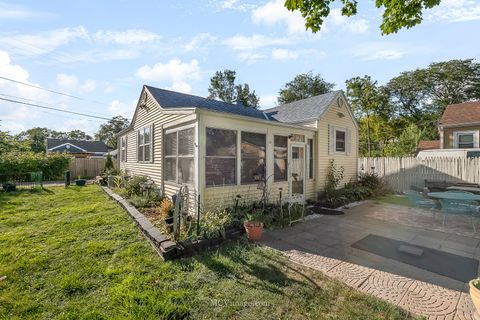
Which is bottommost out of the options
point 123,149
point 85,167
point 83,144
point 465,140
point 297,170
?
point 85,167

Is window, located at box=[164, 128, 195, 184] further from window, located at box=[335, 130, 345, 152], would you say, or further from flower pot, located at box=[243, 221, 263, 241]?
window, located at box=[335, 130, 345, 152]

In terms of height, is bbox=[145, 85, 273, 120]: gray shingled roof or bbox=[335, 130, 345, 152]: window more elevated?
bbox=[145, 85, 273, 120]: gray shingled roof

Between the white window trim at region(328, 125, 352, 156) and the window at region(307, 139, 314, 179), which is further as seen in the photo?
the white window trim at region(328, 125, 352, 156)

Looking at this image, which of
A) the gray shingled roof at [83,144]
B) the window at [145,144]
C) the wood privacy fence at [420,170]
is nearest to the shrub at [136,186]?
the window at [145,144]

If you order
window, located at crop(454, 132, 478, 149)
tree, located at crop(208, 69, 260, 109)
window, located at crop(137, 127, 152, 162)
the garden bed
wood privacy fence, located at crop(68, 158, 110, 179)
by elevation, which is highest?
tree, located at crop(208, 69, 260, 109)

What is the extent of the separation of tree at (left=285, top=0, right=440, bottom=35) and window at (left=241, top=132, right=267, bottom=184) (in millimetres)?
3416

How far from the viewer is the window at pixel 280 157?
784 centimetres

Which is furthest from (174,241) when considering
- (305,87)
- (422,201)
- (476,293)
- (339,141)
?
(305,87)

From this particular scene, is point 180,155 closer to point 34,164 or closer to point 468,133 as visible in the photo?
point 34,164

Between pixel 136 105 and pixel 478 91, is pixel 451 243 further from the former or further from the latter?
pixel 478 91

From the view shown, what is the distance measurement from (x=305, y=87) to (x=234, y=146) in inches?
A: 1227

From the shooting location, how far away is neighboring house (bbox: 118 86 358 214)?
6.36 meters

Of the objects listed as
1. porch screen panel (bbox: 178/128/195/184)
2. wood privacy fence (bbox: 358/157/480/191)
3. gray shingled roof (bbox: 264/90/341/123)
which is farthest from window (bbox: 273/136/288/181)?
wood privacy fence (bbox: 358/157/480/191)

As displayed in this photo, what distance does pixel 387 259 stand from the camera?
4.30 metres
